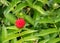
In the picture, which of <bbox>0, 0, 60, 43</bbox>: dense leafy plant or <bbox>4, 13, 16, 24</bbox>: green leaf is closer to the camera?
<bbox>0, 0, 60, 43</bbox>: dense leafy plant

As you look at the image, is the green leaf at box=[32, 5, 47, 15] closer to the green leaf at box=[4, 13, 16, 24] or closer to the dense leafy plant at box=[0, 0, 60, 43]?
the dense leafy plant at box=[0, 0, 60, 43]

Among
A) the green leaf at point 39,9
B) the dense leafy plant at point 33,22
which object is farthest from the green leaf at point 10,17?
the green leaf at point 39,9

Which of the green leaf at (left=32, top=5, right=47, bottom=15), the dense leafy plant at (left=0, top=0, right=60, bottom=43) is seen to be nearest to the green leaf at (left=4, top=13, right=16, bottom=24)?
the dense leafy plant at (left=0, top=0, right=60, bottom=43)

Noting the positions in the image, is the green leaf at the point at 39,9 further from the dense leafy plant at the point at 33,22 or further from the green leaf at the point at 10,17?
the green leaf at the point at 10,17

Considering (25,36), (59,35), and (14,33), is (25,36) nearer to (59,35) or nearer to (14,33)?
(14,33)

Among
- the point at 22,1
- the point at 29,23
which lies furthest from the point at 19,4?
the point at 29,23

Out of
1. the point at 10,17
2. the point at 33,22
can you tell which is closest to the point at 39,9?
the point at 33,22

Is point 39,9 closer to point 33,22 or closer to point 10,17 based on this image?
point 33,22

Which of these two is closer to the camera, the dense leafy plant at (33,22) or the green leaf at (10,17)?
the dense leafy plant at (33,22)
